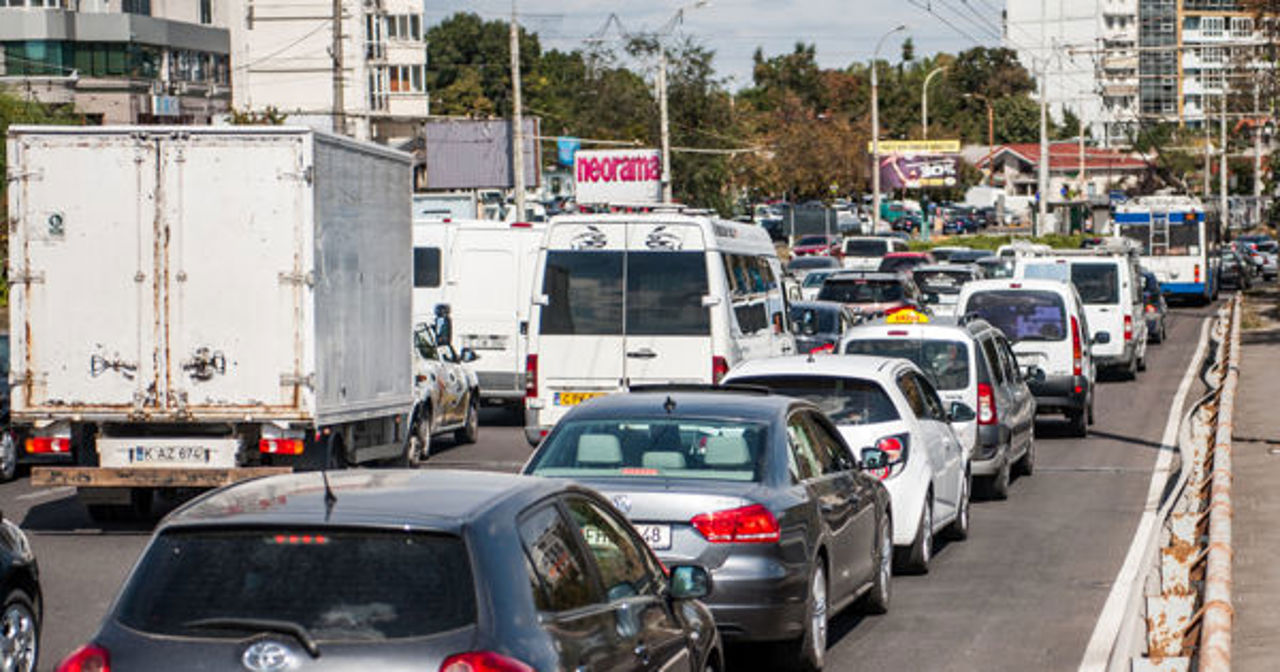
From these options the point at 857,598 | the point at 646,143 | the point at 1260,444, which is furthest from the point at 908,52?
the point at 857,598

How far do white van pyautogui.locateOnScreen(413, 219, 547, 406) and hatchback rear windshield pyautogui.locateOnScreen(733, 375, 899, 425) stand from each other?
515 inches

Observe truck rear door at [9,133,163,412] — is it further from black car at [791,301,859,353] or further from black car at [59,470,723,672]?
black car at [791,301,859,353]

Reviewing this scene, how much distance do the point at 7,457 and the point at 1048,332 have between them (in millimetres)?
13197

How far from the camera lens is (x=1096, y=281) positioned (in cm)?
3347

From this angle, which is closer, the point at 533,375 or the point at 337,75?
the point at 533,375

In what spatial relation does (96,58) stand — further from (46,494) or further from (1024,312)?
(46,494)

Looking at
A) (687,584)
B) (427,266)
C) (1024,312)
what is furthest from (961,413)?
(427,266)

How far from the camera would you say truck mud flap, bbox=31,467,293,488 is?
15.9 meters

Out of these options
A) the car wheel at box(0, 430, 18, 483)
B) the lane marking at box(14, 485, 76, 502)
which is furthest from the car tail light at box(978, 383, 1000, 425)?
the car wheel at box(0, 430, 18, 483)

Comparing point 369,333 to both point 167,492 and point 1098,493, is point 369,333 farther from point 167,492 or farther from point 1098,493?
point 1098,493

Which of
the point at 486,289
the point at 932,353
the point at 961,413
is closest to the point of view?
the point at 961,413

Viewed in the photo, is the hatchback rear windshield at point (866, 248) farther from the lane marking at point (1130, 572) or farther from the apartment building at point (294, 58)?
the apartment building at point (294, 58)

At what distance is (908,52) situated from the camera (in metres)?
157

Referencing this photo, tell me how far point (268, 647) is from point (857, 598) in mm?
6900
